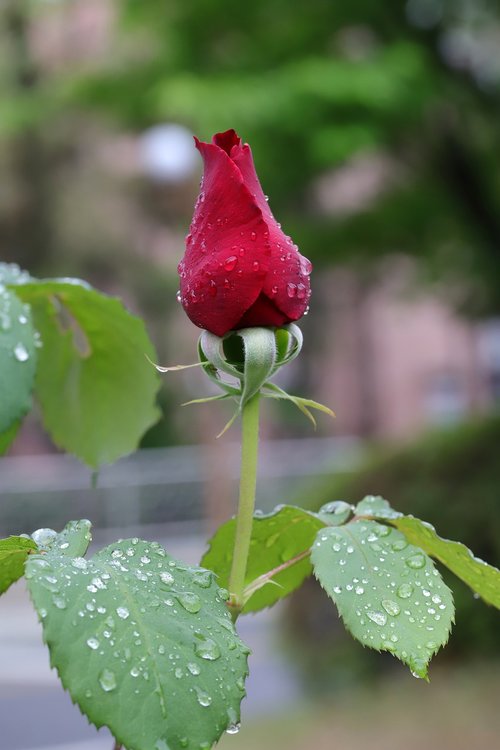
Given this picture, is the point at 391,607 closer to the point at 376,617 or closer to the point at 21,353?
the point at 376,617

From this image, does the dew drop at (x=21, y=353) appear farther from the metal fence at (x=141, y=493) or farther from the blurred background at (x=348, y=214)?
the metal fence at (x=141, y=493)

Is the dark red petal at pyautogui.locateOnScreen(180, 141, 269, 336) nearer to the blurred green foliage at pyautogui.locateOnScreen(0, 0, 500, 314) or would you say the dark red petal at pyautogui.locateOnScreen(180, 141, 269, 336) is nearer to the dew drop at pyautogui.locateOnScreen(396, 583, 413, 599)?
the dew drop at pyautogui.locateOnScreen(396, 583, 413, 599)

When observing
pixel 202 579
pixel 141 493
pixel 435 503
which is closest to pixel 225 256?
pixel 202 579

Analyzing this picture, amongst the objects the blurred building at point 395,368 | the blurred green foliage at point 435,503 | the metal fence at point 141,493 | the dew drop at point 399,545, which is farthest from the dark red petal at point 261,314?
the blurred building at point 395,368

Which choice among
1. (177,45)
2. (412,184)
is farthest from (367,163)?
(177,45)

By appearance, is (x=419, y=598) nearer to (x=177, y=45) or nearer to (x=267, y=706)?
(x=267, y=706)

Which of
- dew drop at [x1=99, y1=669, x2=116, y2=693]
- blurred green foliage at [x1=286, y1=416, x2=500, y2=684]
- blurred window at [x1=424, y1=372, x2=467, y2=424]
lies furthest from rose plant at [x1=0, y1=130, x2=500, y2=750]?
blurred window at [x1=424, y1=372, x2=467, y2=424]
